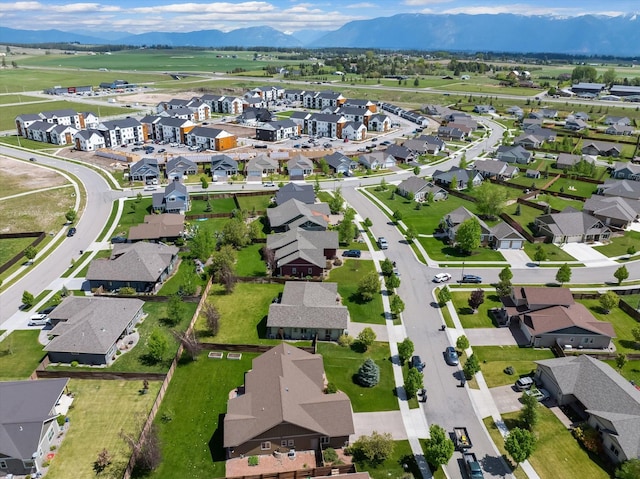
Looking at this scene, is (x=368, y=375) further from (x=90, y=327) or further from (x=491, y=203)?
(x=491, y=203)

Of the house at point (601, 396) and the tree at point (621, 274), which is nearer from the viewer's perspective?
the house at point (601, 396)

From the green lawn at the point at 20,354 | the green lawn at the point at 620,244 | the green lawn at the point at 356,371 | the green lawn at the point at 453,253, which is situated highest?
the green lawn at the point at 620,244

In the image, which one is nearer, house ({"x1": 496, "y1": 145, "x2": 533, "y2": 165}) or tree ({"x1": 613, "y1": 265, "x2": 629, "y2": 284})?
tree ({"x1": 613, "y1": 265, "x2": 629, "y2": 284})

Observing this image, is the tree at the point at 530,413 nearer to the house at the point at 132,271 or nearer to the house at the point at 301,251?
the house at the point at 301,251

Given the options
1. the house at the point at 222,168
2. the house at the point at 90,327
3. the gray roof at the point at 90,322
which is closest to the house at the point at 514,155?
the house at the point at 222,168

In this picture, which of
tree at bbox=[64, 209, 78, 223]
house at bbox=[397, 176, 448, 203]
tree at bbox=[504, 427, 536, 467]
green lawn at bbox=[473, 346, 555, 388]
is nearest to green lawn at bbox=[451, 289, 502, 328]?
green lawn at bbox=[473, 346, 555, 388]

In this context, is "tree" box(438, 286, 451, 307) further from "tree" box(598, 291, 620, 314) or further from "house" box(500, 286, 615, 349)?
"tree" box(598, 291, 620, 314)

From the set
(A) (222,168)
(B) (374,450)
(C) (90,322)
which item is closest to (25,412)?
(C) (90,322)
